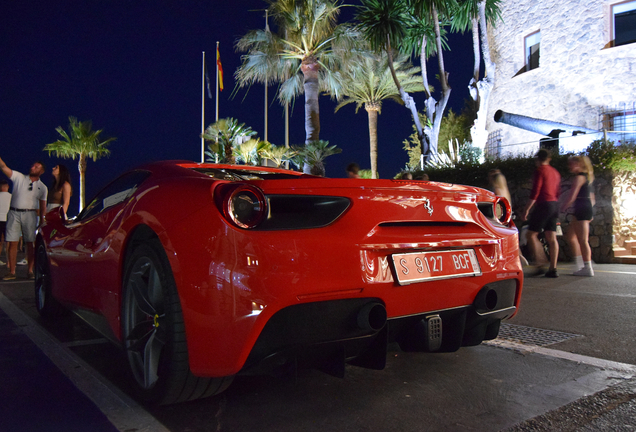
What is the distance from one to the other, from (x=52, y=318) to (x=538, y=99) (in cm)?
2069

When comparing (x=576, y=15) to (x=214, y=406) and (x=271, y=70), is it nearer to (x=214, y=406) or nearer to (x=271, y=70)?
(x=271, y=70)

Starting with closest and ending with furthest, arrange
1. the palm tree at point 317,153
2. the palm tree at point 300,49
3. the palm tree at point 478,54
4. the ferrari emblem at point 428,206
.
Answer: the ferrari emblem at point 428,206, the palm tree at point 478,54, the palm tree at point 300,49, the palm tree at point 317,153

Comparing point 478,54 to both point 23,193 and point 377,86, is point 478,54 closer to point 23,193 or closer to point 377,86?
point 377,86

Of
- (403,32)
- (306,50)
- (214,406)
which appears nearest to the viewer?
(214,406)

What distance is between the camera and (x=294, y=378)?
1923mm

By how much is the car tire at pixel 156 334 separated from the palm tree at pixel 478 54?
1759 cm

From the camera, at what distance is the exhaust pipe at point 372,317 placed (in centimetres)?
193

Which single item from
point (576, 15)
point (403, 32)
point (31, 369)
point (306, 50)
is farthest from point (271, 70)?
point (31, 369)

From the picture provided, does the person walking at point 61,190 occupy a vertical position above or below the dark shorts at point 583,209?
above

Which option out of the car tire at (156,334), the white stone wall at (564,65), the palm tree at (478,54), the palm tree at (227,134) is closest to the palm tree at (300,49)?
the palm tree at (478,54)

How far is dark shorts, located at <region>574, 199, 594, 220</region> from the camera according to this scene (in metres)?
6.98

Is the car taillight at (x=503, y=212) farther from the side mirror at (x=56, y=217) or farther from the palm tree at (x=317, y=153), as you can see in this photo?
the palm tree at (x=317, y=153)

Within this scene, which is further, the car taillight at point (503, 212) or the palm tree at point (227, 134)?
the palm tree at point (227, 134)

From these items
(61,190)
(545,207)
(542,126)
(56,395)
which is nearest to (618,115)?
(542,126)
